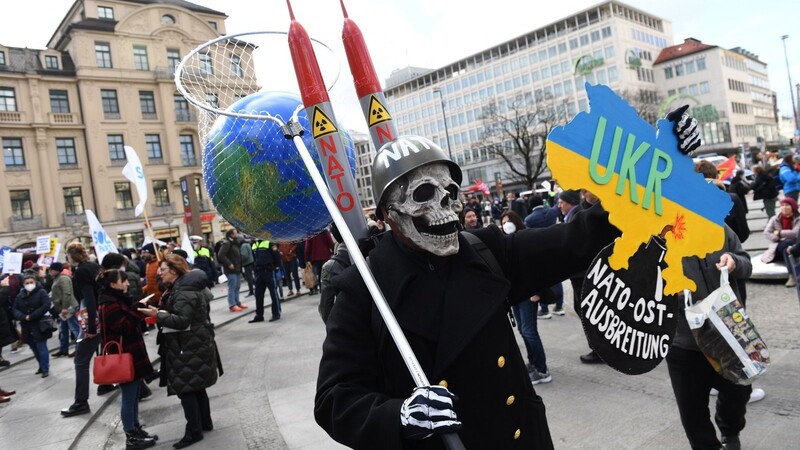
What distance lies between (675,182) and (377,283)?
124cm

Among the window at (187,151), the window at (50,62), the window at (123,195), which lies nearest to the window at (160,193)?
the window at (123,195)

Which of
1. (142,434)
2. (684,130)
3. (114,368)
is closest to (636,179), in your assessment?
(684,130)

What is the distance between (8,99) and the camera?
34938 millimetres

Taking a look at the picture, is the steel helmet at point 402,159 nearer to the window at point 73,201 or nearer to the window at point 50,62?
the window at point 73,201

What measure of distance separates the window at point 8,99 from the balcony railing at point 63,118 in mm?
2188

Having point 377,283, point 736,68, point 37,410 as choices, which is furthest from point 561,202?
point 736,68

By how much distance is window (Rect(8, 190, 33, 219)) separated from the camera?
115 feet

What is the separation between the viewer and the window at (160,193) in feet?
128

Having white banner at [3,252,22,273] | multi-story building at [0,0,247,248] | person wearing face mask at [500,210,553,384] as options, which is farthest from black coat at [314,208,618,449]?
multi-story building at [0,0,247,248]

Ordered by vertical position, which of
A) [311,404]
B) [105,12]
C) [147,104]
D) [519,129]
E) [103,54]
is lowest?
[311,404]

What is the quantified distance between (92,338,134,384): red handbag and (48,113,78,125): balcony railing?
38343 mm

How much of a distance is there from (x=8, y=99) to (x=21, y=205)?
7183mm

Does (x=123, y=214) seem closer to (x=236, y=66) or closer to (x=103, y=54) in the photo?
(x=103, y=54)

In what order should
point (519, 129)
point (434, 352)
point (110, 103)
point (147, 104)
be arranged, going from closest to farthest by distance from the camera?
point (434, 352), point (110, 103), point (147, 104), point (519, 129)
